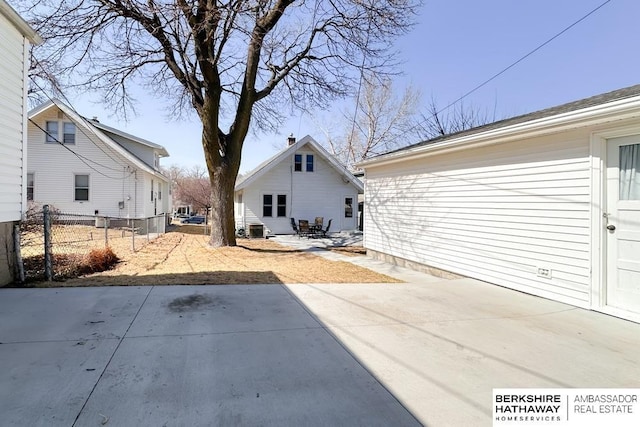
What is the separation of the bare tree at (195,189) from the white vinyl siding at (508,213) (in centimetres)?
3189

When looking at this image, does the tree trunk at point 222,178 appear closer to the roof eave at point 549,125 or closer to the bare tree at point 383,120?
the roof eave at point 549,125

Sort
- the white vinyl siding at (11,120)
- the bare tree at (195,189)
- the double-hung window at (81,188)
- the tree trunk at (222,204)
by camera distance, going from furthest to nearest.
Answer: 1. the bare tree at (195,189)
2. the double-hung window at (81,188)
3. the tree trunk at (222,204)
4. the white vinyl siding at (11,120)

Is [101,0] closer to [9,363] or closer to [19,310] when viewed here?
[19,310]

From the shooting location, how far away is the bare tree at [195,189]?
4311 cm

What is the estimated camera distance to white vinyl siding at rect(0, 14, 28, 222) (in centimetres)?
521

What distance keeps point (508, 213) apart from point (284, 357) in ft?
16.2

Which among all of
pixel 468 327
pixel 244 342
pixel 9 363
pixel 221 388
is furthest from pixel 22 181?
pixel 468 327

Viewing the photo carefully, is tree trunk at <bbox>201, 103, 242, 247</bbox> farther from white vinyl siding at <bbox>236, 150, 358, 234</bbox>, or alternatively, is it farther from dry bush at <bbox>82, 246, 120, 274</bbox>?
white vinyl siding at <bbox>236, 150, 358, 234</bbox>

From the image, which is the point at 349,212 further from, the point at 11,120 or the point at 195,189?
the point at 195,189

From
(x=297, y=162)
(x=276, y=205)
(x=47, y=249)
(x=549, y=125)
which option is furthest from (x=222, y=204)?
(x=549, y=125)

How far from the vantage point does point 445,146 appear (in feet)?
24.3

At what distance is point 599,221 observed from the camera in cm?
475

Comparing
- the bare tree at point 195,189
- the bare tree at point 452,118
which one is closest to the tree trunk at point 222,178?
the bare tree at point 452,118

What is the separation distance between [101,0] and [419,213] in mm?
10443
